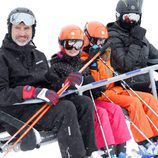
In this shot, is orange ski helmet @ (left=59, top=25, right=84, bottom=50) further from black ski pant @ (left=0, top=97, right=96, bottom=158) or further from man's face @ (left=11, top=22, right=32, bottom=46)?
black ski pant @ (left=0, top=97, right=96, bottom=158)

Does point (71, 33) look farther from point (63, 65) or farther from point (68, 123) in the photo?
point (68, 123)

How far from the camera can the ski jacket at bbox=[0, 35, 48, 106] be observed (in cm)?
460

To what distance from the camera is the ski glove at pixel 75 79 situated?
192 inches

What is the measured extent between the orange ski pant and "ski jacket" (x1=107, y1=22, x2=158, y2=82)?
37cm

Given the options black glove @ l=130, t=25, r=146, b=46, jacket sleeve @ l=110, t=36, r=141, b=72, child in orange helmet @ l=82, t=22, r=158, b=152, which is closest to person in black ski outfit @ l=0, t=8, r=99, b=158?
child in orange helmet @ l=82, t=22, r=158, b=152

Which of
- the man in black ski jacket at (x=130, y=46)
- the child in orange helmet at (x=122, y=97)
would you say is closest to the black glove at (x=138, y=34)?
the man in black ski jacket at (x=130, y=46)

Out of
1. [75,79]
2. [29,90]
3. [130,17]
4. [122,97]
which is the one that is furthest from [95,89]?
[130,17]

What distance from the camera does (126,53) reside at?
591cm

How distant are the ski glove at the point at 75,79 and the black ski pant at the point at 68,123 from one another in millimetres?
169

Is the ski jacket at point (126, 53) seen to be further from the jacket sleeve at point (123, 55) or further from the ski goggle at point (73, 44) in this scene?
the ski goggle at point (73, 44)

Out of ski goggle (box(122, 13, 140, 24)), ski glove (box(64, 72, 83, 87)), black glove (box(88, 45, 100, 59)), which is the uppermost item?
ski goggle (box(122, 13, 140, 24))

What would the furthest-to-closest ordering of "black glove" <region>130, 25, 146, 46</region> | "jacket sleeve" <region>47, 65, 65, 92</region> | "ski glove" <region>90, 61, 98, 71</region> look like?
"black glove" <region>130, 25, 146, 46</region>, "ski glove" <region>90, 61, 98, 71</region>, "jacket sleeve" <region>47, 65, 65, 92</region>

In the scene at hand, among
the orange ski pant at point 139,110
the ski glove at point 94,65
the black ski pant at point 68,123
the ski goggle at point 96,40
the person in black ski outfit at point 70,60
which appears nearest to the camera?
the black ski pant at point 68,123

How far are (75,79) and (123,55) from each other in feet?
3.67
